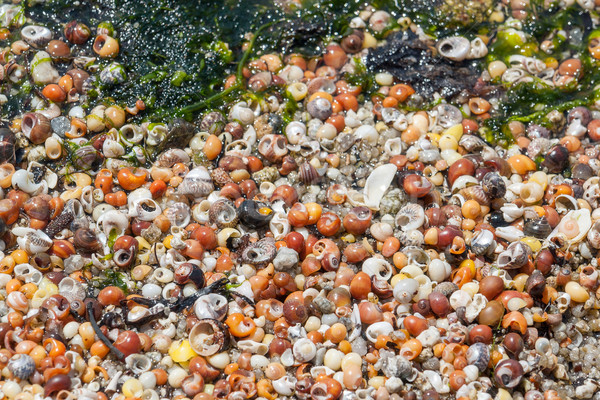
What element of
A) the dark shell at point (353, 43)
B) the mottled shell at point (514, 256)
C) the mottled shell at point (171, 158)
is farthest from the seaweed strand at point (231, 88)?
the mottled shell at point (514, 256)

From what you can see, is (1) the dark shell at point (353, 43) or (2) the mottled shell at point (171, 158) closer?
(2) the mottled shell at point (171, 158)

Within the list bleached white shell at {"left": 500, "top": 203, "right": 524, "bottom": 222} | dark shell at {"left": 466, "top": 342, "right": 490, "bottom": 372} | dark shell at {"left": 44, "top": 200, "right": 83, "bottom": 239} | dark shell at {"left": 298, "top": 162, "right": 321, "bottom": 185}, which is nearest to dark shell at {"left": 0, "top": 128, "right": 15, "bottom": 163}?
dark shell at {"left": 44, "top": 200, "right": 83, "bottom": 239}

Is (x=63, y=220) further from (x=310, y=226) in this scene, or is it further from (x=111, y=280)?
(x=310, y=226)

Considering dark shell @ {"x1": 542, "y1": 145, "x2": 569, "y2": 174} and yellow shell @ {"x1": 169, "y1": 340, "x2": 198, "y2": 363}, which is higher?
dark shell @ {"x1": 542, "y1": 145, "x2": 569, "y2": 174}

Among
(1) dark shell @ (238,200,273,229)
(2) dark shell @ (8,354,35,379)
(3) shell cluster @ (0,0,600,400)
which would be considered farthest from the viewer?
(1) dark shell @ (238,200,273,229)

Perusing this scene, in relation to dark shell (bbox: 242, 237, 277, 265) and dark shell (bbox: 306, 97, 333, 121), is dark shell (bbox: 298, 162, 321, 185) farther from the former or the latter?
dark shell (bbox: 242, 237, 277, 265)

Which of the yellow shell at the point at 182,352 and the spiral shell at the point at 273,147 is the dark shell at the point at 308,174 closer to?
the spiral shell at the point at 273,147
